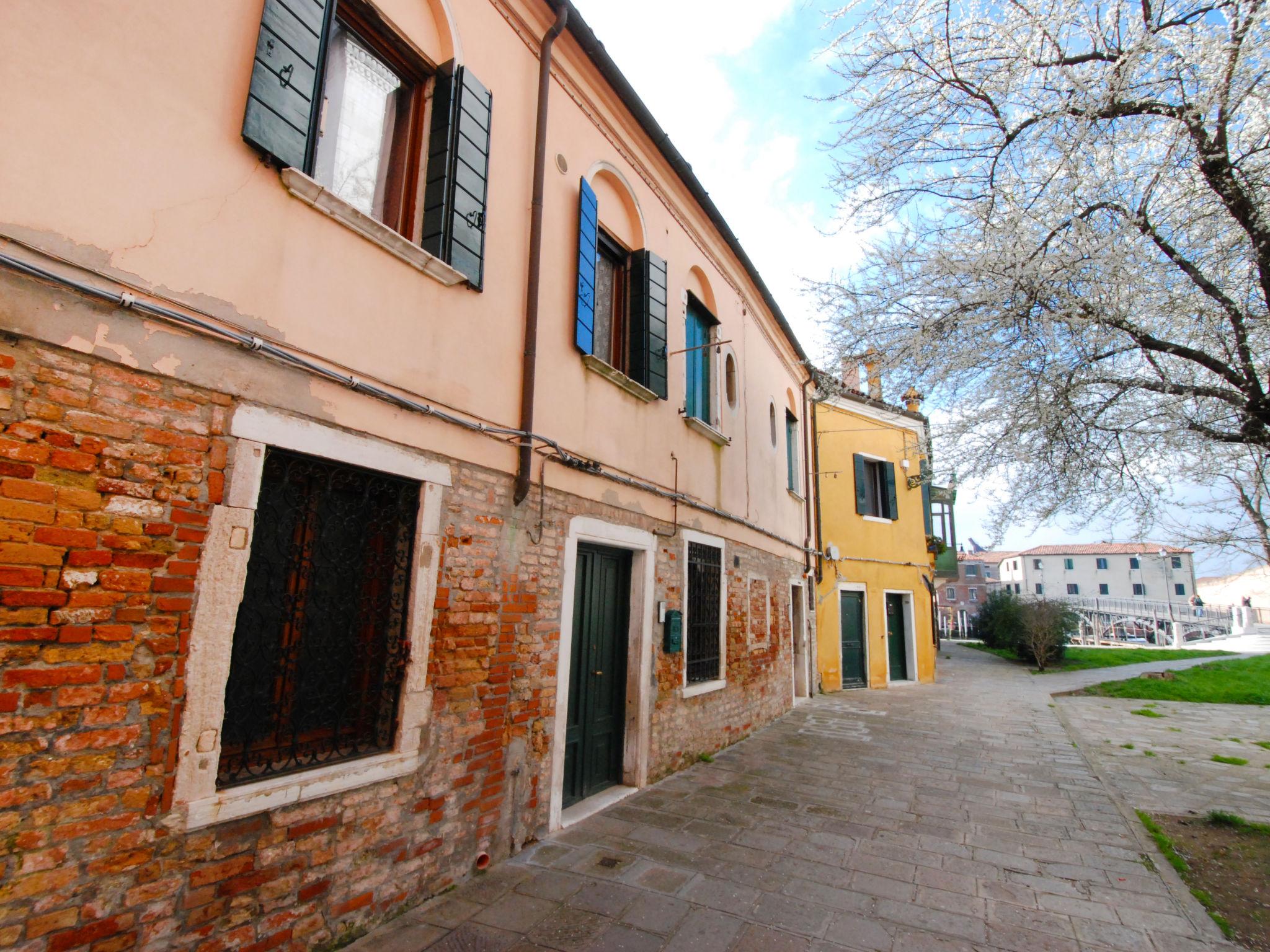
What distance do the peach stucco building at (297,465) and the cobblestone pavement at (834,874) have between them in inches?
17.7

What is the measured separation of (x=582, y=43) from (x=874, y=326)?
3.42 m

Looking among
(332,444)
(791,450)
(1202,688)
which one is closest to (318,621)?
(332,444)

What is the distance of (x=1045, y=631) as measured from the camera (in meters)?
19.1

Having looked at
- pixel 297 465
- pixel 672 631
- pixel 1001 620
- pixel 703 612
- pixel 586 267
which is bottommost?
pixel 1001 620

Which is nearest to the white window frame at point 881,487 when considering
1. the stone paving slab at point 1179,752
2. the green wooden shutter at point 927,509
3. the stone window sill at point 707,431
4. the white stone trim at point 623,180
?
the green wooden shutter at point 927,509

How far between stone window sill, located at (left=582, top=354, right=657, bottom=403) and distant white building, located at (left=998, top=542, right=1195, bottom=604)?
59279mm

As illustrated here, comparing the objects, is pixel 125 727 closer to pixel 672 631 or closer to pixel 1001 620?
pixel 672 631

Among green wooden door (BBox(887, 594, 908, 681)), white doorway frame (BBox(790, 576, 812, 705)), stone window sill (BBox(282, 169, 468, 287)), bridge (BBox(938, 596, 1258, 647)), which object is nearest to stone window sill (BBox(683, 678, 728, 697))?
white doorway frame (BBox(790, 576, 812, 705))

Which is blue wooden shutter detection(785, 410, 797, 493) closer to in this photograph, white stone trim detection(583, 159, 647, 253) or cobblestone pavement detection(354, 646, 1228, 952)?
cobblestone pavement detection(354, 646, 1228, 952)

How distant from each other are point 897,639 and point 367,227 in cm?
1520

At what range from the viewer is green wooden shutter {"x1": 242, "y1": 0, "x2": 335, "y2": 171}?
2855mm

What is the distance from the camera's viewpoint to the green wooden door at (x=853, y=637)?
13.9 meters

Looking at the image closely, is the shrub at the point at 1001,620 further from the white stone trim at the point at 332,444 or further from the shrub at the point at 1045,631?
the white stone trim at the point at 332,444

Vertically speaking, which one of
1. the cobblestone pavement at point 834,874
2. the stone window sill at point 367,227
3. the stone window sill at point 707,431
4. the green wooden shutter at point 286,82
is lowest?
the cobblestone pavement at point 834,874
